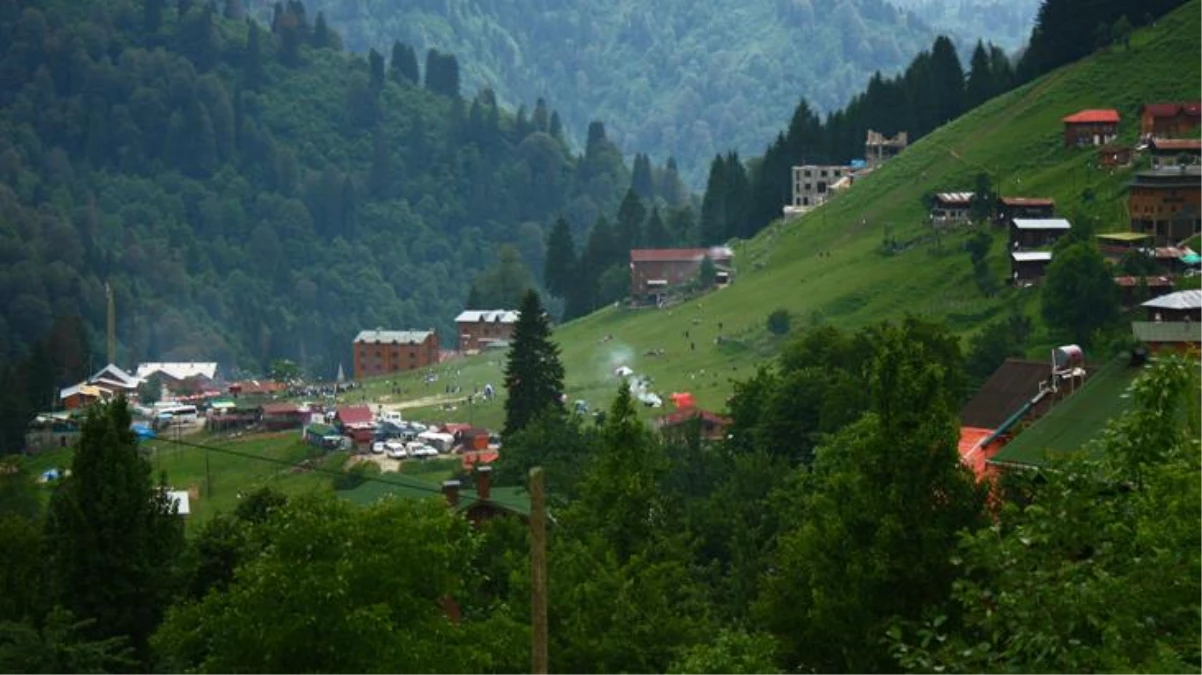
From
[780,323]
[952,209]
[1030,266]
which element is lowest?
[780,323]

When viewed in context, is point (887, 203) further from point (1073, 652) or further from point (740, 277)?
point (1073, 652)

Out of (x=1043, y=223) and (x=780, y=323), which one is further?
(x=780, y=323)

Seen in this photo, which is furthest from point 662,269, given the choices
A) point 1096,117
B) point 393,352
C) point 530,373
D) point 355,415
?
point 530,373

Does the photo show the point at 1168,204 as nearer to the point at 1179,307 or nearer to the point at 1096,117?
the point at 1096,117

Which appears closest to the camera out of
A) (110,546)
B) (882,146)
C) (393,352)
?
(110,546)

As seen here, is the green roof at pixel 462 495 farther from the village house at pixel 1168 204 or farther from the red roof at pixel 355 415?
the village house at pixel 1168 204

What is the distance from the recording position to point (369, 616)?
3594cm

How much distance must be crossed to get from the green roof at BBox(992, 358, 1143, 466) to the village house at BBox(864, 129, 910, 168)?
11444 centimetres

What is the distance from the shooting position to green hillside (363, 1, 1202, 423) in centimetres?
12556

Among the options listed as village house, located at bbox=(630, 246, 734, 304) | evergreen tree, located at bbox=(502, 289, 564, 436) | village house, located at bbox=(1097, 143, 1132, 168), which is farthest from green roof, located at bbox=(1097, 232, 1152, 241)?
village house, located at bbox=(630, 246, 734, 304)

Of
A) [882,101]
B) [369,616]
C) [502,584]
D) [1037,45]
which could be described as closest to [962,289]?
[1037,45]

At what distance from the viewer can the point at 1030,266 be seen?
117m

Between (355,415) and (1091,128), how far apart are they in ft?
170

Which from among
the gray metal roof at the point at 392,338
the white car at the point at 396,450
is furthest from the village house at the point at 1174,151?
the gray metal roof at the point at 392,338
